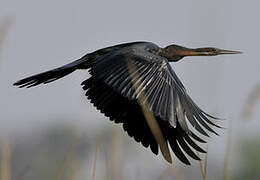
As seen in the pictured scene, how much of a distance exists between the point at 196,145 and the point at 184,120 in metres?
0.27

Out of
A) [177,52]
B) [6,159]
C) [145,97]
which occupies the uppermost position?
[177,52]

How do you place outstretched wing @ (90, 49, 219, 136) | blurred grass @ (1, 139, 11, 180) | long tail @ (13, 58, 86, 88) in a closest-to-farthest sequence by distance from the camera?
blurred grass @ (1, 139, 11, 180) < outstretched wing @ (90, 49, 219, 136) < long tail @ (13, 58, 86, 88)

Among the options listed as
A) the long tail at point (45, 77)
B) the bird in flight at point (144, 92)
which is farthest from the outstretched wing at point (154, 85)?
the long tail at point (45, 77)

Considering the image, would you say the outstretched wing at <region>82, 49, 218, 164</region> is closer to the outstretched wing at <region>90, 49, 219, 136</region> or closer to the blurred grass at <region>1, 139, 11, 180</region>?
the outstretched wing at <region>90, 49, 219, 136</region>

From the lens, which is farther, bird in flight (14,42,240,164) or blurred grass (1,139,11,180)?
bird in flight (14,42,240,164)

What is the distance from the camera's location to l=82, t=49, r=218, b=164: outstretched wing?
5.53 m

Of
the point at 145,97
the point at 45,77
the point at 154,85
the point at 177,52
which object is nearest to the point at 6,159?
the point at 145,97

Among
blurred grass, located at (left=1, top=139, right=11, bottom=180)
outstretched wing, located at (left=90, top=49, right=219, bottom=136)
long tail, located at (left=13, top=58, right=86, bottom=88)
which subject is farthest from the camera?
long tail, located at (left=13, top=58, right=86, bottom=88)

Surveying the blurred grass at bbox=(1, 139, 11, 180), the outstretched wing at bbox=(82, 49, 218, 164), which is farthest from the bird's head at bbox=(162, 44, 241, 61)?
the blurred grass at bbox=(1, 139, 11, 180)

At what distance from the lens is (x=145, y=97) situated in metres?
5.55

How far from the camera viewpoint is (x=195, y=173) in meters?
9.28

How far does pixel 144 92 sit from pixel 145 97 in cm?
10

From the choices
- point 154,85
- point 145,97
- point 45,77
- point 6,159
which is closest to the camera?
point 6,159

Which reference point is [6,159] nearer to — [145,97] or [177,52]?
[145,97]
